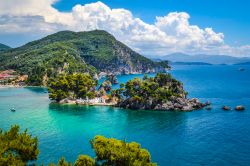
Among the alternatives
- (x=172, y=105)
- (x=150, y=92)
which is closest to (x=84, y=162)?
(x=172, y=105)

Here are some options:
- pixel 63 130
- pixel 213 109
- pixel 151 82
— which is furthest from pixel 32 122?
pixel 213 109

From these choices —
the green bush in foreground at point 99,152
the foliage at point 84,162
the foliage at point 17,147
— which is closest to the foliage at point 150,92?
the green bush in foreground at point 99,152

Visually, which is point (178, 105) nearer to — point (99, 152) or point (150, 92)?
point (150, 92)

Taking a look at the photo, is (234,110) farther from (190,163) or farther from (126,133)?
(190,163)

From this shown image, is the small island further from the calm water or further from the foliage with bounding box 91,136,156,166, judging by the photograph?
the foliage with bounding box 91,136,156,166

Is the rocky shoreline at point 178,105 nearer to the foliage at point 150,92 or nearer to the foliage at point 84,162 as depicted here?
the foliage at point 150,92
